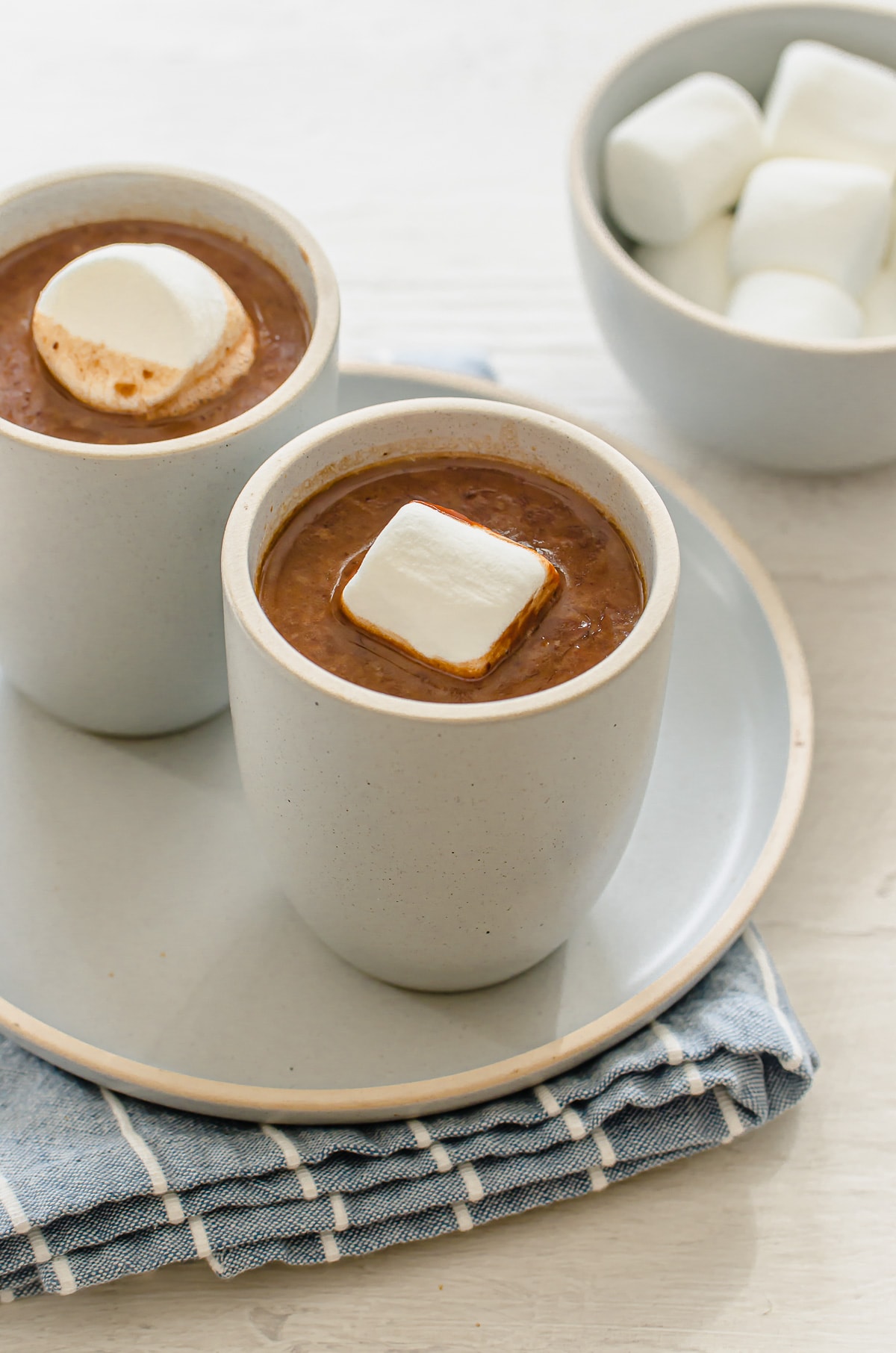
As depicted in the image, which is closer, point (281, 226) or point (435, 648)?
point (435, 648)

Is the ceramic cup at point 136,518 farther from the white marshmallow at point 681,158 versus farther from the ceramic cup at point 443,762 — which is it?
the white marshmallow at point 681,158

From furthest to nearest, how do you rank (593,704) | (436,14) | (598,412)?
(436,14), (598,412), (593,704)

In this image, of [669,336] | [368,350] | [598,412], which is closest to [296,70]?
[368,350]

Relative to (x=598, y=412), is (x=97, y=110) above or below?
above

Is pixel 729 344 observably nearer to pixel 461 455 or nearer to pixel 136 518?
pixel 461 455

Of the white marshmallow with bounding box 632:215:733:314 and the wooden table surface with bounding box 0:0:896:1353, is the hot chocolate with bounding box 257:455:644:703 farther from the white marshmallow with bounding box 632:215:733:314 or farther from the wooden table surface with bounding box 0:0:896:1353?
the white marshmallow with bounding box 632:215:733:314

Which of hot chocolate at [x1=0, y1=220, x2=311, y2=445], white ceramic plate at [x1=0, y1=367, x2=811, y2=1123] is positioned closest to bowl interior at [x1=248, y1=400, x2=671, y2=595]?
hot chocolate at [x1=0, y1=220, x2=311, y2=445]

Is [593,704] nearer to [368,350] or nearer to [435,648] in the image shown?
[435,648]

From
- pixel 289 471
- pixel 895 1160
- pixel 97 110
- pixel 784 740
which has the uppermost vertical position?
pixel 289 471
